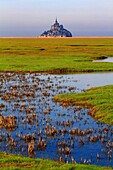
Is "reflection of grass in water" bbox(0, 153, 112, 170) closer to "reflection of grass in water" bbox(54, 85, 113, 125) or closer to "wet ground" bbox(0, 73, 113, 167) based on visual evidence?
"wet ground" bbox(0, 73, 113, 167)

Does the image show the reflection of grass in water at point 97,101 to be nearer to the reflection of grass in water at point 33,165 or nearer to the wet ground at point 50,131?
the wet ground at point 50,131

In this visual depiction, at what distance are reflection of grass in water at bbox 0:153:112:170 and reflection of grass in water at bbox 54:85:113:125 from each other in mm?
8061

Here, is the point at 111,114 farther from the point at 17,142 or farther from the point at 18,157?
the point at 18,157

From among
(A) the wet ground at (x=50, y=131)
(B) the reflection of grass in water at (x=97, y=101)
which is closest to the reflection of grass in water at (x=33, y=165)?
(A) the wet ground at (x=50, y=131)

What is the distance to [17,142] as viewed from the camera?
56.7 ft

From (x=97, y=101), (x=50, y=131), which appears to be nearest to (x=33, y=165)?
(x=50, y=131)

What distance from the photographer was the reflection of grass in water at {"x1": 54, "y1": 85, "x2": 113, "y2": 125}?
74.4 feet

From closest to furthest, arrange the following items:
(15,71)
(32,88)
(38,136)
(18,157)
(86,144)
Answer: (18,157) → (86,144) → (38,136) → (32,88) → (15,71)

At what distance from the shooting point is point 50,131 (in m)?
19.0

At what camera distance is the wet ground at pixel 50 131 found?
15.9m

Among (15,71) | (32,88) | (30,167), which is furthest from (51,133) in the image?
(15,71)

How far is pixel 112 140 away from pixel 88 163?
11.0 ft

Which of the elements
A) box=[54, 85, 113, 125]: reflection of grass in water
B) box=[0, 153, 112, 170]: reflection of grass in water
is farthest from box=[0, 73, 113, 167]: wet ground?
box=[0, 153, 112, 170]: reflection of grass in water

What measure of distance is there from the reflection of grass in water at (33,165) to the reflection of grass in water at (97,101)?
8.06 metres
